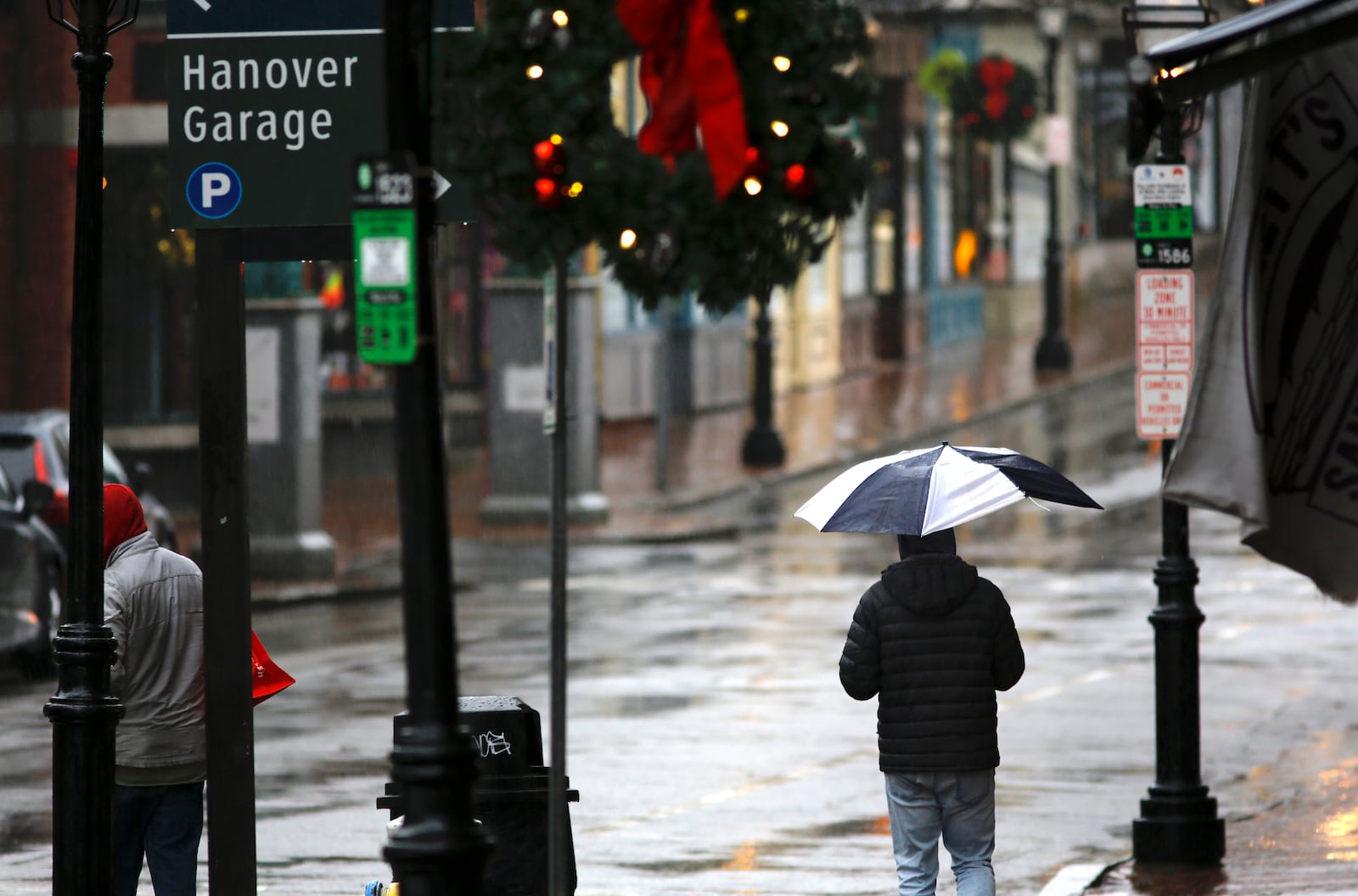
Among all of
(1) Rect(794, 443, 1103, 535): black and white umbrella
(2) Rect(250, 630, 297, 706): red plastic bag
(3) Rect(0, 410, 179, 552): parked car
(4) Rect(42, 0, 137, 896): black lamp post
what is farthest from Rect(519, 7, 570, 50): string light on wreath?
(3) Rect(0, 410, 179, 552): parked car

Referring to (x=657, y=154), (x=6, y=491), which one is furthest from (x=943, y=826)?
(x=6, y=491)

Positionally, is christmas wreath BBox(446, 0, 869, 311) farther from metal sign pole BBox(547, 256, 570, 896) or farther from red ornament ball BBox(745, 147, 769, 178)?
metal sign pole BBox(547, 256, 570, 896)

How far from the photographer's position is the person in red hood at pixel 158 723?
26.0ft

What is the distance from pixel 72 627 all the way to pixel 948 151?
42393 millimetres

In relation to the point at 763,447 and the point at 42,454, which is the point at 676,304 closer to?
the point at 763,447

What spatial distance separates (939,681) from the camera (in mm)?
7836

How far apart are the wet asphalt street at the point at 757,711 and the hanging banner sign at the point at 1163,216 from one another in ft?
8.98

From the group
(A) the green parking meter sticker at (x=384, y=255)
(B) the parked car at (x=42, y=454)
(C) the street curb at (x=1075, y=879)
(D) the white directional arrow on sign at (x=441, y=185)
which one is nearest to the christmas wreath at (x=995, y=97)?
(B) the parked car at (x=42, y=454)

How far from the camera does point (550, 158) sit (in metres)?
7.51

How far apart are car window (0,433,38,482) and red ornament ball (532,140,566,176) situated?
9.91 meters

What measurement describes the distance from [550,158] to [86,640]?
2.15 m

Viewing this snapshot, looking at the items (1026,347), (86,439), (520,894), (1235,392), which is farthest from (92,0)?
(1026,347)

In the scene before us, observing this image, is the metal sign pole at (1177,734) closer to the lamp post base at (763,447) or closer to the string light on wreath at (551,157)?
the string light on wreath at (551,157)

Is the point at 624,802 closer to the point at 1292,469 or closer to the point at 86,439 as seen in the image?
the point at 86,439
